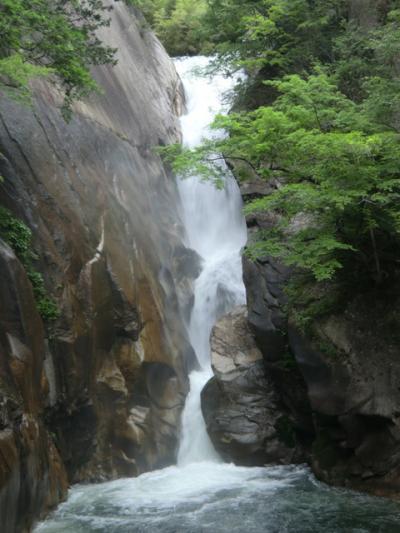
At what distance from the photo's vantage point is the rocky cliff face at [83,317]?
8.44 m

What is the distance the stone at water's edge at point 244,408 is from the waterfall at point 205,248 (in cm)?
70

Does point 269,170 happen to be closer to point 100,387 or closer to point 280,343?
point 280,343

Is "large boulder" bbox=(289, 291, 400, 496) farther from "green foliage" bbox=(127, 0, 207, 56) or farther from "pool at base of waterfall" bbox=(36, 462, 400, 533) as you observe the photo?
"green foliage" bbox=(127, 0, 207, 56)

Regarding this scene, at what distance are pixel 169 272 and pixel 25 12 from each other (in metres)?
9.06

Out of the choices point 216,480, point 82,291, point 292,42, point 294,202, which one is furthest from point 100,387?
point 292,42

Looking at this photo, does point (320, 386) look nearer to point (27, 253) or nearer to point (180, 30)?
point (27, 253)

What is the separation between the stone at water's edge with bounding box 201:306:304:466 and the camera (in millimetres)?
12602

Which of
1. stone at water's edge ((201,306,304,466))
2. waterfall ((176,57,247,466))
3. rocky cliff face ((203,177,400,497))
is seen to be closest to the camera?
rocky cliff face ((203,177,400,497))

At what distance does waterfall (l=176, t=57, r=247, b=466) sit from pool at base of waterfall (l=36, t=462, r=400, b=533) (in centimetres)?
224

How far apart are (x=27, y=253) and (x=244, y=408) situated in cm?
637

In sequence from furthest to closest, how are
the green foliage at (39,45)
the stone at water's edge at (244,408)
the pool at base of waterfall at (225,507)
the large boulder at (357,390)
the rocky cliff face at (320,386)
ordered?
the stone at water's edge at (244,408) < the rocky cliff face at (320,386) < the large boulder at (357,390) < the pool at base of waterfall at (225,507) < the green foliage at (39,45)

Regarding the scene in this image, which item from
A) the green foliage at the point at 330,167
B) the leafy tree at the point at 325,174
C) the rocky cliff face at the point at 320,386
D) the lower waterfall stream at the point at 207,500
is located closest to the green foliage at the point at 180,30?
the lower waterfall stream at the point at 207,500

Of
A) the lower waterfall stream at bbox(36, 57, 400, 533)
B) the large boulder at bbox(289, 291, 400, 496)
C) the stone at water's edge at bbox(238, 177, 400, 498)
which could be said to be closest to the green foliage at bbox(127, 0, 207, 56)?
the lower waterfall stream at bbox(36, 57, 400, 533)

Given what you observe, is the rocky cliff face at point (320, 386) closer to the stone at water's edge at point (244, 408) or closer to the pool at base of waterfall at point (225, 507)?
the stone at water's edge at point (244, 408)
